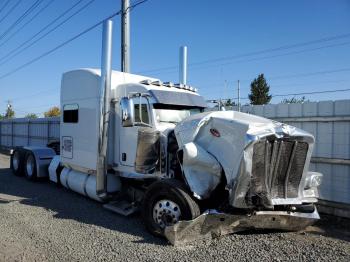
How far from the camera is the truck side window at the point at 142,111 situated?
7.21 metres

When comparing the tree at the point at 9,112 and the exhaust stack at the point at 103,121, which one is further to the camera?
the tree at the point at 9,112

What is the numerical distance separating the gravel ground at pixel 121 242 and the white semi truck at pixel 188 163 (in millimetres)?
244

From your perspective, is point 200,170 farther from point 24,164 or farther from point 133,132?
point 24,164

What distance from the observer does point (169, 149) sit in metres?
6.83

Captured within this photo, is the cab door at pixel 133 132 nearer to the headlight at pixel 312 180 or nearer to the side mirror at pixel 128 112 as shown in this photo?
the side mirror at pixel 128 112

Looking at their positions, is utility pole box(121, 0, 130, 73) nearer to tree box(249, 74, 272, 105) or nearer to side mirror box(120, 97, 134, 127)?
side mirror box(120, 97, 134, 127)

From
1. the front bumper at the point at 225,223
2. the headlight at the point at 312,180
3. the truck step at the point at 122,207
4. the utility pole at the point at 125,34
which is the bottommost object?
the truck step at the point at 122,207

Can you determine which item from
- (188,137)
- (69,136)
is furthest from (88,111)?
(188,137)

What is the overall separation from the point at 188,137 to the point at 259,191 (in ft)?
4.78

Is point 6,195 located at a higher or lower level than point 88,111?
lower

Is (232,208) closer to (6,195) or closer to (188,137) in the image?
(188,137)

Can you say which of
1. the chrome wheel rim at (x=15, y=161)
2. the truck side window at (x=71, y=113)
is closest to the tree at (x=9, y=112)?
the chrome wheel rim at (x=15, y=161)

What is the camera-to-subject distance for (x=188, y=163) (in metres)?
5.90

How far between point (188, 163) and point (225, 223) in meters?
1.07
